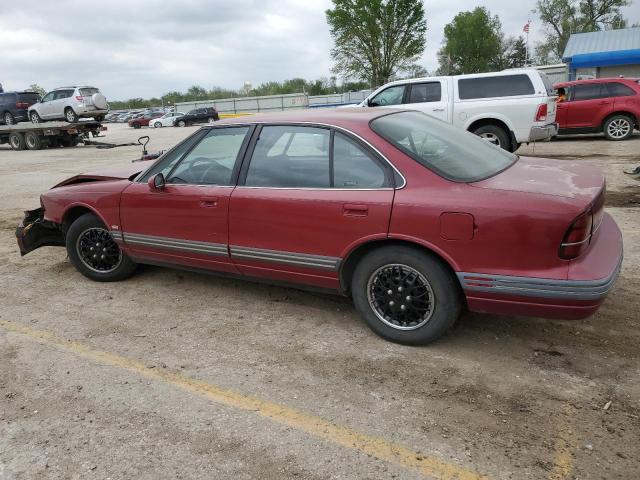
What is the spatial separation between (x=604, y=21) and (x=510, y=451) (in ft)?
246

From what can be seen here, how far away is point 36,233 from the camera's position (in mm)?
5121

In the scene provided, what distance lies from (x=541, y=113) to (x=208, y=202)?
8421 millimetres

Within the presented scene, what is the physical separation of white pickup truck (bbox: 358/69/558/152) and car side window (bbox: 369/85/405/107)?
324 millimetres

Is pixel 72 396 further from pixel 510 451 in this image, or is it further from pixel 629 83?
pixel 629 83

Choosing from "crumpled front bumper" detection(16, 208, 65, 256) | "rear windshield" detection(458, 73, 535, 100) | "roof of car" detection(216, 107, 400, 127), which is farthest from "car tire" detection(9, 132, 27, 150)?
"roof of car" detection(216, 107, 400, 127)

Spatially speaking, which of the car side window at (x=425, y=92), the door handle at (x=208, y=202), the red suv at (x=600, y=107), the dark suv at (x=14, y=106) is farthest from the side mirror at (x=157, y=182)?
the dark suv at (x=14, y=106)

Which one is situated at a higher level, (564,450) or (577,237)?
(577,237)

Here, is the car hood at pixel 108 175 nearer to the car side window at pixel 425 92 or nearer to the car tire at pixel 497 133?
the car side window at pixel 425 92

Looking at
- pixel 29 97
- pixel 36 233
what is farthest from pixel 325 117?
pixel 29 97

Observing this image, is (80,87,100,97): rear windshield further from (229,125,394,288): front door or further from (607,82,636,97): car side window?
(229,125,394,288): front door

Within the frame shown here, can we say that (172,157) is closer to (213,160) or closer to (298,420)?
(213,160)

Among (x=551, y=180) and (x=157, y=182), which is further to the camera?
(x=157, y=182)

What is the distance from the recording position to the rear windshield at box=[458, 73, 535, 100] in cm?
1035

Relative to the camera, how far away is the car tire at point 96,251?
4.79 meters
